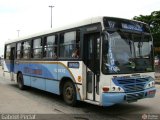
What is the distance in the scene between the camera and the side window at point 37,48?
522 inches

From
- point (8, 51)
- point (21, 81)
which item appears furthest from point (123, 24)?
point (8, 51)

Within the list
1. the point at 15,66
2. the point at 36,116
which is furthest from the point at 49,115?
the point at 15,66

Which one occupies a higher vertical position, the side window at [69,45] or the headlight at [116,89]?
the side window at [69,45]

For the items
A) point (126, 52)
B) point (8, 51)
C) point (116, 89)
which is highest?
point (8, 51)

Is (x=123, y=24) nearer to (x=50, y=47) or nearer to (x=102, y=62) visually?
(x=102, y=62)

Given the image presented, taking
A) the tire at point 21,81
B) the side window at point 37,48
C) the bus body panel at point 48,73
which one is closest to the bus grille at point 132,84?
the bus body panel at point 48,73

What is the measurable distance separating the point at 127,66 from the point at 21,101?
189 inches

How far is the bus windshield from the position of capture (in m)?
8.85

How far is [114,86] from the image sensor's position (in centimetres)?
879

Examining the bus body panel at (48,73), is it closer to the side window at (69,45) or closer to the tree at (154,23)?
the side window at (69,45)

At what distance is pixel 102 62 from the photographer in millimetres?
8836

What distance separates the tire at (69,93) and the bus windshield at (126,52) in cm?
203

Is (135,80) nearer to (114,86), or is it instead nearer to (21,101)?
(114,86)

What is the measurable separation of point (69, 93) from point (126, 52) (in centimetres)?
268
